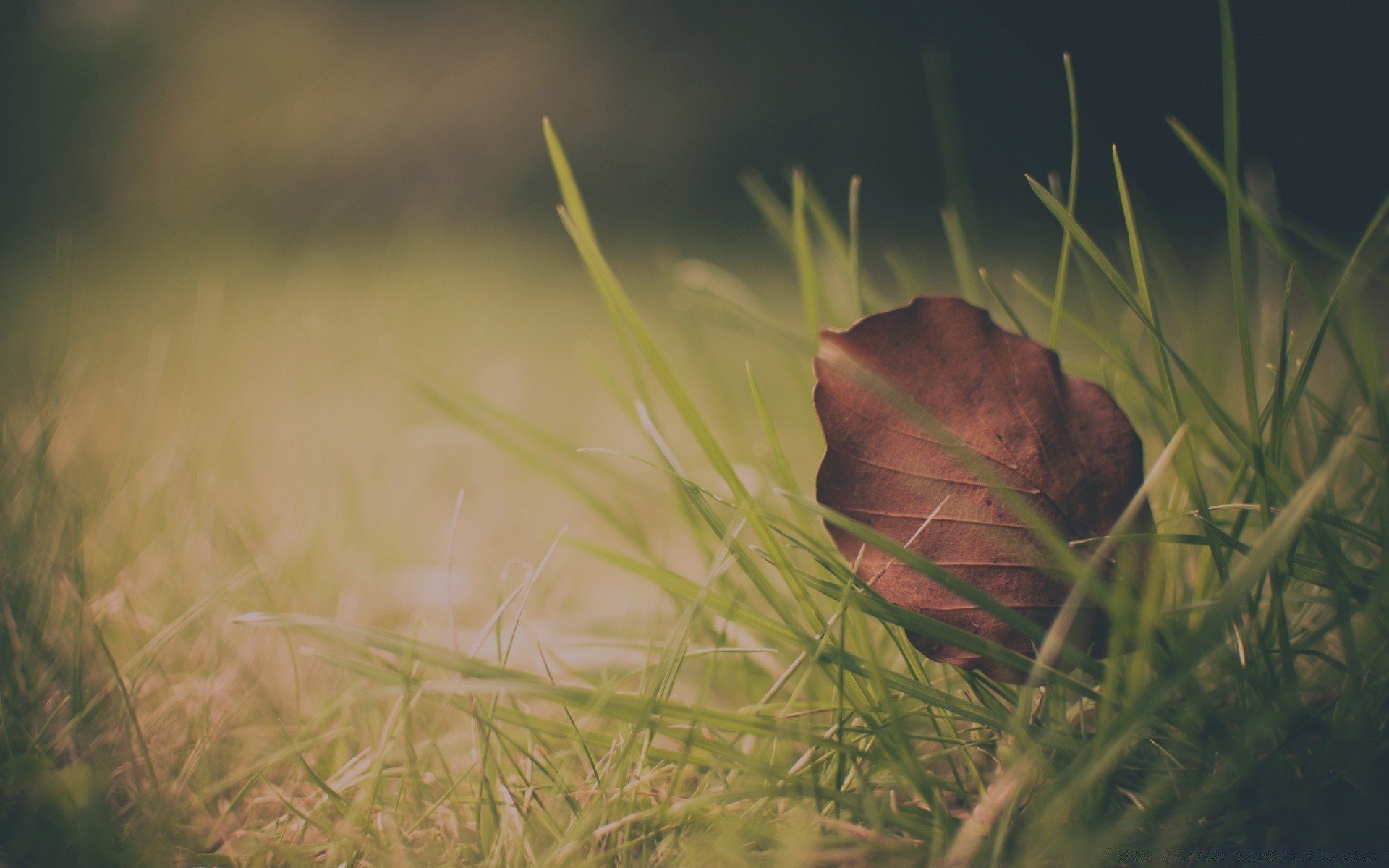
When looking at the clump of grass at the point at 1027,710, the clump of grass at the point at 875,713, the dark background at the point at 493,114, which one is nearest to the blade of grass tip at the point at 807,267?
the clump of grass at the point at 875,713

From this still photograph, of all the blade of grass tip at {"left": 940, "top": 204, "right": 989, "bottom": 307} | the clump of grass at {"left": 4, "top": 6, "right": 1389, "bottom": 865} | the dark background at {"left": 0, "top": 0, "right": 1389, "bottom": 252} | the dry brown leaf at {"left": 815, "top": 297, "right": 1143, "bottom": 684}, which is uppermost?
the dark background at {"left": 0, "top": 0, "right": 1389, "bottom": 252}

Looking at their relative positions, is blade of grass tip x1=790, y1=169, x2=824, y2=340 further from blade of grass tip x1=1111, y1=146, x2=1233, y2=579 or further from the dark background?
the dark background

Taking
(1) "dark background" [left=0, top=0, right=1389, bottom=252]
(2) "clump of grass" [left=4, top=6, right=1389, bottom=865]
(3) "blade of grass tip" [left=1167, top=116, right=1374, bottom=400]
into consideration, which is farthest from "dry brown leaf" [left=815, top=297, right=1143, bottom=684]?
(1) "dark background" [left=0, top=0, right=1389, bottom=252]

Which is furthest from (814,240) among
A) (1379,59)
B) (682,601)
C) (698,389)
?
(682,601)

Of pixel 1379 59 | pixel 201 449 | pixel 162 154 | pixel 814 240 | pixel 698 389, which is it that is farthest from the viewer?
pixel 162 154

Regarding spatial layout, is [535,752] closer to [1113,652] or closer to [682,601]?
[682,601]

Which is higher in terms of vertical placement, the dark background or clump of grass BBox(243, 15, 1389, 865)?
the dark background

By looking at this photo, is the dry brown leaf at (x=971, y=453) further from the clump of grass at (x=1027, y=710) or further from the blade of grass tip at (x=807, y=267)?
the blade of grass tip at (x=807, y=267)
